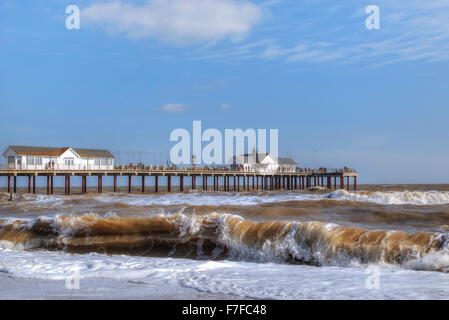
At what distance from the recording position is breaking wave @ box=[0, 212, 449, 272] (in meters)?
9.02

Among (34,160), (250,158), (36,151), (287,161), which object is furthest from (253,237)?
(287,161)

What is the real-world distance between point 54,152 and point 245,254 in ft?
151

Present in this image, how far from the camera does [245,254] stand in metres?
10.4

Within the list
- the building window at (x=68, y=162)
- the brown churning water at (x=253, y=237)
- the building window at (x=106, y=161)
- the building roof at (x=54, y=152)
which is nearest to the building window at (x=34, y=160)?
the building roof at (x=54, y=152)

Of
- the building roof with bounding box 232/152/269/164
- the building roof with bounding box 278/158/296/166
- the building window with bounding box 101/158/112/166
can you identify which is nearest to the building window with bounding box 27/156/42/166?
the building window with bounding box 101/158/112/166

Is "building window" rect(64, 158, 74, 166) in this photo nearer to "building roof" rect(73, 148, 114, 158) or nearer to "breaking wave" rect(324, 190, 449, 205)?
"building roof" rect(73, 148, 114, 158)

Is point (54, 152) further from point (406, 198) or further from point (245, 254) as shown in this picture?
point (245, 254)

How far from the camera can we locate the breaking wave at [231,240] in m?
9.02

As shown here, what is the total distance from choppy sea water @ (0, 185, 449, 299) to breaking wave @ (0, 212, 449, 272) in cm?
2

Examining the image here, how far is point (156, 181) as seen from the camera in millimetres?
57531

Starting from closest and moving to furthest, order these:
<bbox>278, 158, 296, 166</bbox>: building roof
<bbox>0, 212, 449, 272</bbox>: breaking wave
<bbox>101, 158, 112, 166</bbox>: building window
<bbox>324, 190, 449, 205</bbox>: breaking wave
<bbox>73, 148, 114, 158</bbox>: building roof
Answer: <bbox>0, 212, 449, 272</bbox>: breaking wave, <bbox>324, 190, 449, 205</bbox>: breaking wave, <bbox>73, 148, 114, 158</bbox>: building roof, <bbox>101, 158, 112, 166</bbox>: building window, <bbox>278, 158, 296, 166</bbox>: building roof

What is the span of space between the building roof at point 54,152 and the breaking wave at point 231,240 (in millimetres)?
38617
